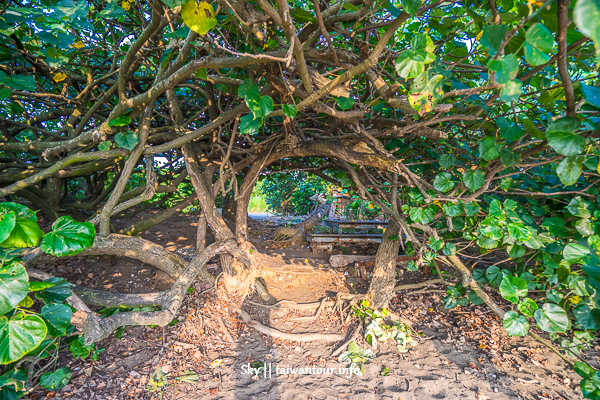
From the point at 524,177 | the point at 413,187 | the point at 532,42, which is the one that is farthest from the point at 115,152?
the point at 524,177

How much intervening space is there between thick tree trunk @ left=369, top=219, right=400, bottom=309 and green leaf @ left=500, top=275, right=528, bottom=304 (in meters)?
1.49

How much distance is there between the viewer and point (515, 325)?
153 cm

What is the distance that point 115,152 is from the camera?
2.20 metres

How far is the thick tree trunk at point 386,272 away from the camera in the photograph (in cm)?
306

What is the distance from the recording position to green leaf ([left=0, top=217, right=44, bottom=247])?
1110 millimetres

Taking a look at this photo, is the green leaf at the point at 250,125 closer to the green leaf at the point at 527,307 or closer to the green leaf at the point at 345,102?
the green leaf at the point at 345,102

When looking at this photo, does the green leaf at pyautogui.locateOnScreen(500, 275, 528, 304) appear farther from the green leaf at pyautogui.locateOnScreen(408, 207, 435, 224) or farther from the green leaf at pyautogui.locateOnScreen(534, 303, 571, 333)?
the green leaf at pyautogui.locateOnScreen(408, 207, 435, 224)

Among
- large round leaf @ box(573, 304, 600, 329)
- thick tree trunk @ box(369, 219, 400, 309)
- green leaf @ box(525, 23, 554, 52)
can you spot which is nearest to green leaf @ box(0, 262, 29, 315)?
green leaf @ box(525, 23, 554, 52)

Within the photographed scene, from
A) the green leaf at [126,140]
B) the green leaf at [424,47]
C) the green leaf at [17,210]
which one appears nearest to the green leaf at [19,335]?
the green leaf at [17,210]

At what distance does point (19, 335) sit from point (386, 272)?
3.02 metres

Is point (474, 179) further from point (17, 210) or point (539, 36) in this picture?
point (17, 210)

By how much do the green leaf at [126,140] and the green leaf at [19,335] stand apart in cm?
140

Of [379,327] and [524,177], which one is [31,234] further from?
[524,177]

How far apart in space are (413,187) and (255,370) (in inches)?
83.0
